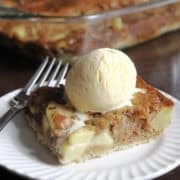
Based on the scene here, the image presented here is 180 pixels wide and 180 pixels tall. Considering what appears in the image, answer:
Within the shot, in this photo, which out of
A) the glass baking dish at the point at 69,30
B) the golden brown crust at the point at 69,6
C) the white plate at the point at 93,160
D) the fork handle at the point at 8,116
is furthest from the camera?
the golden brown crust at the point at 69,6

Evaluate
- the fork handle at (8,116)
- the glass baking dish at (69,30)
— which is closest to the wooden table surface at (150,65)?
the glass baking dish at (69,30)

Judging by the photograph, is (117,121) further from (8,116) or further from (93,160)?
(8,116)

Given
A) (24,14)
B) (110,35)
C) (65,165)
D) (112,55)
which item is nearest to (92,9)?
(110,35)

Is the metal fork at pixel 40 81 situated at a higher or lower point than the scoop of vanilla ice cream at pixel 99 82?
lower

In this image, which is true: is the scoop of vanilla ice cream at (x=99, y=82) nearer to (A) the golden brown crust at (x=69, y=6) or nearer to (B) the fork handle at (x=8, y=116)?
(B) the fork handle at (x=8, y=116)

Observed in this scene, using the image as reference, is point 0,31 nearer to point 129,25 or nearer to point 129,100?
point 129,25
